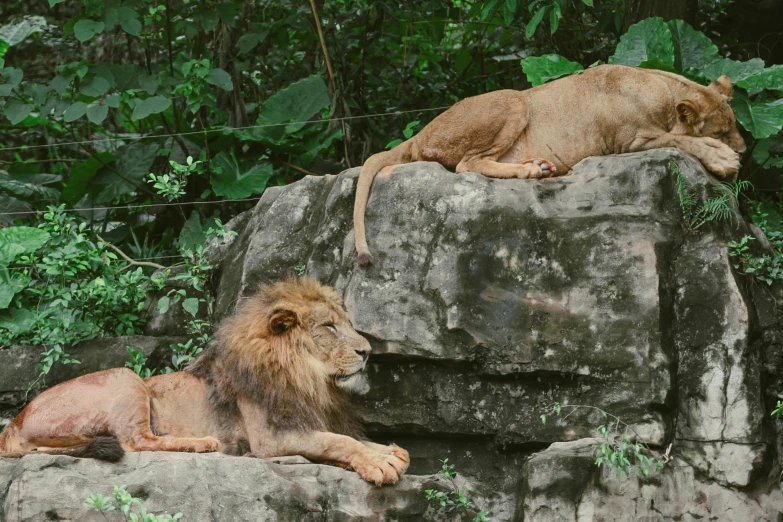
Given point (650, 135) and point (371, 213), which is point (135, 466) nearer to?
point (371, 213)

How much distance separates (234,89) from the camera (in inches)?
320

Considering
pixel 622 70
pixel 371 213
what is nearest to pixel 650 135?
pixel 622 70

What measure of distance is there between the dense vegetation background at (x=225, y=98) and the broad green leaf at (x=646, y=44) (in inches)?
0.4

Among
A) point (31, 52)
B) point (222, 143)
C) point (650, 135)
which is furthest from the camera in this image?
point (31, 52)

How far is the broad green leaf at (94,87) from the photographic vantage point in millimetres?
7113

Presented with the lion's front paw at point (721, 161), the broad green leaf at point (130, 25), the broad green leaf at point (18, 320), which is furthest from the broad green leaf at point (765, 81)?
the broad green leaf at point (18, 320)

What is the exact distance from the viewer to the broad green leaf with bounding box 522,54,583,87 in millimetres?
6598

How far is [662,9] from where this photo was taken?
276 inches

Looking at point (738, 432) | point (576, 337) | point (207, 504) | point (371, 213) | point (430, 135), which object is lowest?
point (207, 504)

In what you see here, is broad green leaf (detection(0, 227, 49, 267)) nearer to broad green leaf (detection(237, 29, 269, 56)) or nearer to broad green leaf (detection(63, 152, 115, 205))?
broad green leaf (detection(63, 152, 115, 205))

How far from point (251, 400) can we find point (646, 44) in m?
3.60

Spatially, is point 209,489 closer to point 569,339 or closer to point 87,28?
point 569,339

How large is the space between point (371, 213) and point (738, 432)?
85.8 inches

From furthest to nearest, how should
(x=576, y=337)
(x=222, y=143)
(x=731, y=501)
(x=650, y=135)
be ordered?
(x=222, y=143) < (x=650, y=135) < (x=576, y=337) < (x=731, y=501)
